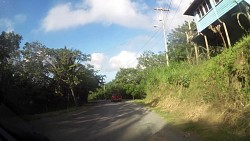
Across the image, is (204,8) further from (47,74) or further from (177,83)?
(47,74)

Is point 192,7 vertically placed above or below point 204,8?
above

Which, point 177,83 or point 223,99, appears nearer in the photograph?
point 223,99

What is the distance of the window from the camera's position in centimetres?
2591

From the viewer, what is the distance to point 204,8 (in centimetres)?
2700

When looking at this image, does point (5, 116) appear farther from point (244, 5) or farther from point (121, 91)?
point (121, 91)

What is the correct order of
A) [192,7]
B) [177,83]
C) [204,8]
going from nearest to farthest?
[177,83] < [204,8] < [192,7]

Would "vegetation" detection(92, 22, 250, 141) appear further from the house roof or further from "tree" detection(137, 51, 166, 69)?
"tree" detection(137, 51, 166, 69)

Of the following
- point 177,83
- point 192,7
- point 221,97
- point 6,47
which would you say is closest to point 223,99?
point 221,97

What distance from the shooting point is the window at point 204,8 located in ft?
85.0

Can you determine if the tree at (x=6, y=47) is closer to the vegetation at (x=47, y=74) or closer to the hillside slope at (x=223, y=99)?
the vegetation at (x=47, y=74)

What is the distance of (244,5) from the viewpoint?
19656 millimetres

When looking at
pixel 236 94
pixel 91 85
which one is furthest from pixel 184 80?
pixel 91 85

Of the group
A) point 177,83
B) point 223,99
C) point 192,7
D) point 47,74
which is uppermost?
point 192,7

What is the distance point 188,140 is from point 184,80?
1134 cm
